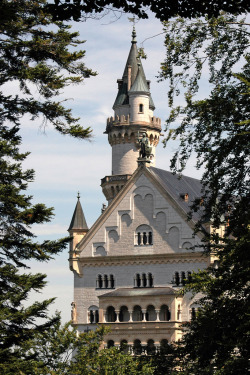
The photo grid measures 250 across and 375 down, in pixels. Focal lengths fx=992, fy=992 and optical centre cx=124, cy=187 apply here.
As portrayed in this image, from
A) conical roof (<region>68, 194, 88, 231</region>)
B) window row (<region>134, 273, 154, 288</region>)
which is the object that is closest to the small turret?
conical roof (<region>68, 194, 88, 231</region>)

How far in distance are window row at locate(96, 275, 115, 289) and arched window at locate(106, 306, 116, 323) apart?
2220 mm

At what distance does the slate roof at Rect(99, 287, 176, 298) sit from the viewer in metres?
86.3

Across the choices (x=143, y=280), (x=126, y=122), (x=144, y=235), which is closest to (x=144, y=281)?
(x=143, y=280)

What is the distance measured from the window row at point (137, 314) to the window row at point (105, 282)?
247cm

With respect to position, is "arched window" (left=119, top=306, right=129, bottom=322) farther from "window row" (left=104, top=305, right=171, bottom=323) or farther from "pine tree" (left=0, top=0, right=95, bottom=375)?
"pine tree" (left=0, top=0, right=95, bottom=375)

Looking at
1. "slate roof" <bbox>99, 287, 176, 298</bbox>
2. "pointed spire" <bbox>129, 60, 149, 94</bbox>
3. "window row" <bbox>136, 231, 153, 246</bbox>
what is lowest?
"slate roof" <bbox>99, 287, 176, 298</bbox>

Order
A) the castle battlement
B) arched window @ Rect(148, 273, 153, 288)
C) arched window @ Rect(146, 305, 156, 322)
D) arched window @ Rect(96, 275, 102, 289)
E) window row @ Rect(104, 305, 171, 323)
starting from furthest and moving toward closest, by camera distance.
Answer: the castle battlement, arched window @ Rect(96, 275, 102, 289), arched window @ Rect(148, 273, 153, 288), arched window @ Rect(146, 305, 156, 322), window row @ Rect(104, 305, 171, 323)

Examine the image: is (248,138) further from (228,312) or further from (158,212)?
(158,212)

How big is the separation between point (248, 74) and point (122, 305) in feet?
212

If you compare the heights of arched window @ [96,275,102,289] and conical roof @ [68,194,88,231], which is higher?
conical roof @ [68,194,88,231]

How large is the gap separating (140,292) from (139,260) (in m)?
3.08

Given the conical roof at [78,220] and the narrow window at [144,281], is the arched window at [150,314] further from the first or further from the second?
the conical roof at [78,220]

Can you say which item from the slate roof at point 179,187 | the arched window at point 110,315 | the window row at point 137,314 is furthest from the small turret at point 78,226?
the slate roof at point 179,187

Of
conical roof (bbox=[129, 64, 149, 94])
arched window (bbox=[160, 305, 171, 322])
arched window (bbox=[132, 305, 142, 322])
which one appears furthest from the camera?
conical roof (bbox=[129, 64, 149, 94])
